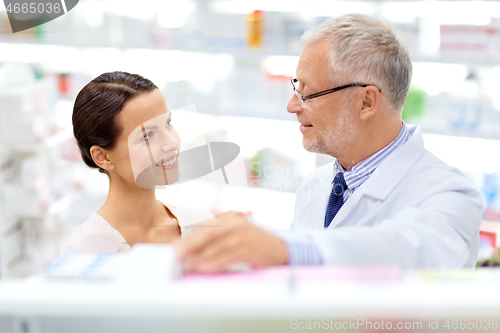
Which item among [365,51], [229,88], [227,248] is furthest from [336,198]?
[229,88]

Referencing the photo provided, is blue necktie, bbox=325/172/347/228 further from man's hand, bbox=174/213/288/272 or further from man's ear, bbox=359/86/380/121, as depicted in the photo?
man's hand, bbox=174/213/288/272

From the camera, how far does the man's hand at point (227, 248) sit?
604 mm

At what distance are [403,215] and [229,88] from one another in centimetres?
270

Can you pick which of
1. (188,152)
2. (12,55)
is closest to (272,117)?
(188,152)

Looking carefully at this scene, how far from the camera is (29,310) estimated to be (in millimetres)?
450

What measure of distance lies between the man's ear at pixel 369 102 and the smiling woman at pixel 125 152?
58cm

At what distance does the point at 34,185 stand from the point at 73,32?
128cm

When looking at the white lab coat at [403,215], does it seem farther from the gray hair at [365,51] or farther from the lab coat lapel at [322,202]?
the gray hair at [365,51]

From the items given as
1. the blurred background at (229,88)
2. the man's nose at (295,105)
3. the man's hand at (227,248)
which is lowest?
the blurred background at (229,88)

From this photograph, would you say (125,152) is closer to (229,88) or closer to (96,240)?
(96,240)

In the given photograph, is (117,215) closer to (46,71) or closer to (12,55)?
(46,71)

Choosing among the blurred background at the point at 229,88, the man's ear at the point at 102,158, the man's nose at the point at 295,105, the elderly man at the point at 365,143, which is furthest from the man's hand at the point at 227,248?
the blurred background at the point at 229,88

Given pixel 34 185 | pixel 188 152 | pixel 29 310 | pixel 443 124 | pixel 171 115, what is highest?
pixel 29 310

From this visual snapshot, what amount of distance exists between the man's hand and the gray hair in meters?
0.87
